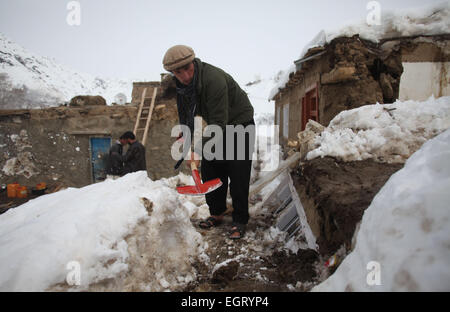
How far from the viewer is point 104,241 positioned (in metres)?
1.28

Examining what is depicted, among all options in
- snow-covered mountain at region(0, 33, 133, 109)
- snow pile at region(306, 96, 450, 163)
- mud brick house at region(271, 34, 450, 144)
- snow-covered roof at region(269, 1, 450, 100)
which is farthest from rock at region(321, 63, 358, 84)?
snow-covered mountain at region(0, 33, 133, 109)

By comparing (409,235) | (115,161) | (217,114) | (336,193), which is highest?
(217,114)

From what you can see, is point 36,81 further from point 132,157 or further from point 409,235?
point 409,235

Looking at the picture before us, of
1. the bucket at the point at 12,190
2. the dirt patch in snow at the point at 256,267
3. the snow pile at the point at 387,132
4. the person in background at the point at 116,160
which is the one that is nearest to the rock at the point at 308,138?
the snow pile at the point at 387,132

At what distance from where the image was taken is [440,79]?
14.4 feet

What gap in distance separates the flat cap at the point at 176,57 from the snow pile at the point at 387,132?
61.9 inches

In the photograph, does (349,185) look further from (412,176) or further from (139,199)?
(139,199)

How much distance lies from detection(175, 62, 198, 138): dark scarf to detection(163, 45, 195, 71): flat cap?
164 mm

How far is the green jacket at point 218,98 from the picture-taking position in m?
2.34

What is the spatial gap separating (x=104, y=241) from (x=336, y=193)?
1475 millimetres

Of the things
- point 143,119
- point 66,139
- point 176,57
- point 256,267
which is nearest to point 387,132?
point 256,267

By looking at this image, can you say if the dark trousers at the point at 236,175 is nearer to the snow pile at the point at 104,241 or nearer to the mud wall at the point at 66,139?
the snow pile at the point at 104,241

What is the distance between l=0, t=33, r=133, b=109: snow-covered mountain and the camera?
780 inches
